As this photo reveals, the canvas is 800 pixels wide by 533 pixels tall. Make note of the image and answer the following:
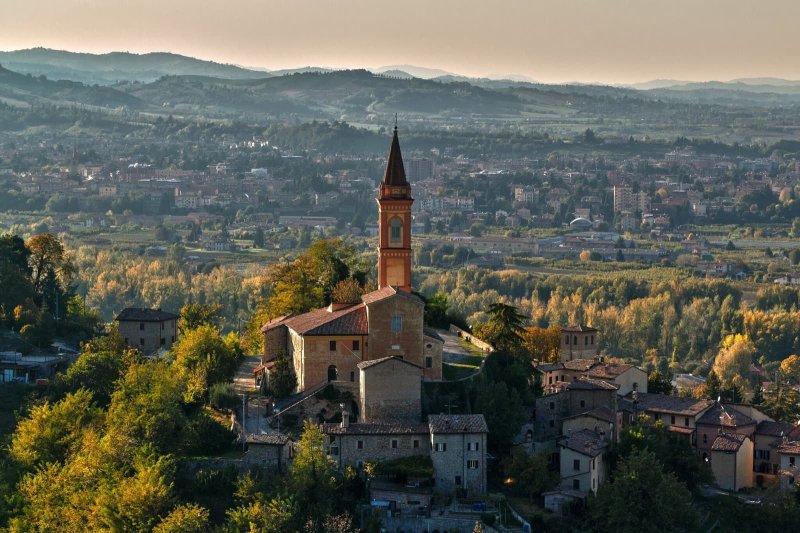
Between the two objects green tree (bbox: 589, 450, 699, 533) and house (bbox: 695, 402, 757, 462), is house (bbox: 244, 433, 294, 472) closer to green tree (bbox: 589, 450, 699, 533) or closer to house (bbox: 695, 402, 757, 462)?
green tree (bbox: 589, 450, 699, 533)

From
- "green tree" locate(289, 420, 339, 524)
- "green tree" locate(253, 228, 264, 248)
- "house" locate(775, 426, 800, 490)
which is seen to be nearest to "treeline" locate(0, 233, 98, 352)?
"green tree" locate(289, 420, 339, 524)

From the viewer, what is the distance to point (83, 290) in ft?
275

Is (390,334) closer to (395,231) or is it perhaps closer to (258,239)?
(395,231)

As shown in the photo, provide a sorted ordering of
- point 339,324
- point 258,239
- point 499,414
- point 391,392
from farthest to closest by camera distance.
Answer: point 258,239
point 339,324
point 499,414
point 391,392

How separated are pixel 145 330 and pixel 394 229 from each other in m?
8.22

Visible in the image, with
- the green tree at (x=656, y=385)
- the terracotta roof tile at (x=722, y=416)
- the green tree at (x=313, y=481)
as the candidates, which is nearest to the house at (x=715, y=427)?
the terracotta roof tile at (x=722, y=416)

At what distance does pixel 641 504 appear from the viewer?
37.8 m

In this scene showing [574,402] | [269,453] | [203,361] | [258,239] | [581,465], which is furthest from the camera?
[258,239]

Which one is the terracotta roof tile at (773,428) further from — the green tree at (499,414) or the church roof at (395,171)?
the church roof at (395,171)

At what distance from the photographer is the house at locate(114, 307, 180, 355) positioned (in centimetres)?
4975

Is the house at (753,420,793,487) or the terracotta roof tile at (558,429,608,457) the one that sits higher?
the terracotta roof tile at (558,429,608,457)

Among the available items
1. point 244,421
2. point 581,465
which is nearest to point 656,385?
point 581,465

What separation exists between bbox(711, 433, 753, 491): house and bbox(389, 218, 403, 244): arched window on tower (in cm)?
1057

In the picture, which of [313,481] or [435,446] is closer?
[313,481]
